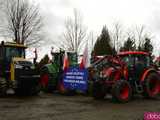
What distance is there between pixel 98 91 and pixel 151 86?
285cm

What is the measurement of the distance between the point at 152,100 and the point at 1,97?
7844 millimetres

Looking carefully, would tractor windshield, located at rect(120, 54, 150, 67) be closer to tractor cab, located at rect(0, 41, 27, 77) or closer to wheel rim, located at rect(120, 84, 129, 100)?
wheel rim, located at rect(120, 84, 129, 100)

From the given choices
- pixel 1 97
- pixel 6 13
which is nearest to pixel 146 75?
pixel 1 97

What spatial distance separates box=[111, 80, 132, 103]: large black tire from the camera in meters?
14.3

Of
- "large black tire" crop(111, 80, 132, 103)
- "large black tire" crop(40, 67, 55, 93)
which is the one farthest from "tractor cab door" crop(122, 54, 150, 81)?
"large black tire" crop(40, 67, 55, 93)

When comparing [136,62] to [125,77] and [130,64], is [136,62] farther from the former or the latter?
[125,77]

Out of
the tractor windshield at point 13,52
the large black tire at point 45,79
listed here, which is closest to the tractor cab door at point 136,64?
the large black tire at point 45,79

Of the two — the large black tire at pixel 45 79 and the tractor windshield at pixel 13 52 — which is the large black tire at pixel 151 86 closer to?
the large black tire at pixel 45 79

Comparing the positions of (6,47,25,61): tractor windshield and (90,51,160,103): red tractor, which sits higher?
(6,47,25,61): tractor windshield

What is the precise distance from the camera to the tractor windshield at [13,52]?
1788 cm

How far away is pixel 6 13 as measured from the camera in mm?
38188

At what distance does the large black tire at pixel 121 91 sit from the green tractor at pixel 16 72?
5179 millimetres

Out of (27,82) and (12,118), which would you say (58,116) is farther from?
(27,82)

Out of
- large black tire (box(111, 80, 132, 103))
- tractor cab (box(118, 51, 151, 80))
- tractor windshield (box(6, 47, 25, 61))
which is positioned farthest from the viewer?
tractor windshield (box(6, 47, 25, 61))
